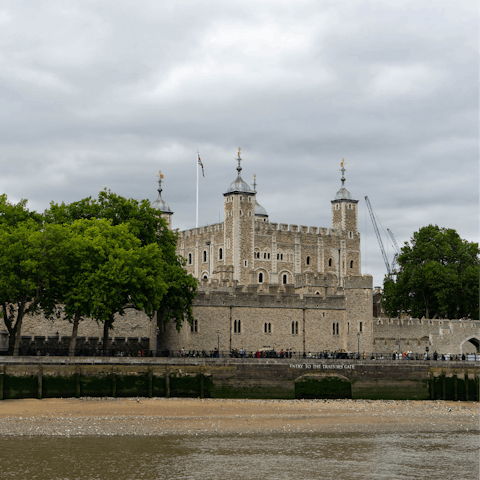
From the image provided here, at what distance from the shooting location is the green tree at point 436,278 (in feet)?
229

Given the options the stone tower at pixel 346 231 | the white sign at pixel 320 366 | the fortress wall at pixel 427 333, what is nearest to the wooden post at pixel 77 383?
the white sign at pixel 320 366

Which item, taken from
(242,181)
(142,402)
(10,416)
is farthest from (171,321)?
(242,181)

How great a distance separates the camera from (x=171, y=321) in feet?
179

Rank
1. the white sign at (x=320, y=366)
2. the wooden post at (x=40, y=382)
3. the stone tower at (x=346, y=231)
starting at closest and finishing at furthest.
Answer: the wooden post at (x=40, y=382), the white sign at (x=320, y=366), the stone tower at (x=346, y=231)

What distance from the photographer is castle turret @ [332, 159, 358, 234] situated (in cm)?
9625

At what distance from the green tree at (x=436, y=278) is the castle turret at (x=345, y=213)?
20.3 metres

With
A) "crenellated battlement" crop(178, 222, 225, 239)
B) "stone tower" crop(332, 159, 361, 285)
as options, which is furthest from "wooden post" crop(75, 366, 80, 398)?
"stone tower" crop(332, 159, 361, 285)

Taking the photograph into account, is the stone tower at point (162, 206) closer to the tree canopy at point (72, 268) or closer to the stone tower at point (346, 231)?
the stone tower at point (346, 231)

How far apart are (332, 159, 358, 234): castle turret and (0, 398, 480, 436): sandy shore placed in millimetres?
53113

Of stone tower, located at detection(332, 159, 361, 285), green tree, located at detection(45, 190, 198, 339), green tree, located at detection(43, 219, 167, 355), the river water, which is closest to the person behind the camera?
the river water

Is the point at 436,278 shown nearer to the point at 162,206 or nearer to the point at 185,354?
the point at 185,354

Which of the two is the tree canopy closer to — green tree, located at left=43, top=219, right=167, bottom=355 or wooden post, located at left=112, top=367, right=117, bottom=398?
green tree, located at left=43, top=219, right=167, bottom=355

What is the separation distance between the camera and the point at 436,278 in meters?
69.8

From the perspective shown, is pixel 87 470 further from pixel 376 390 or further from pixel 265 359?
pixel 376 390
